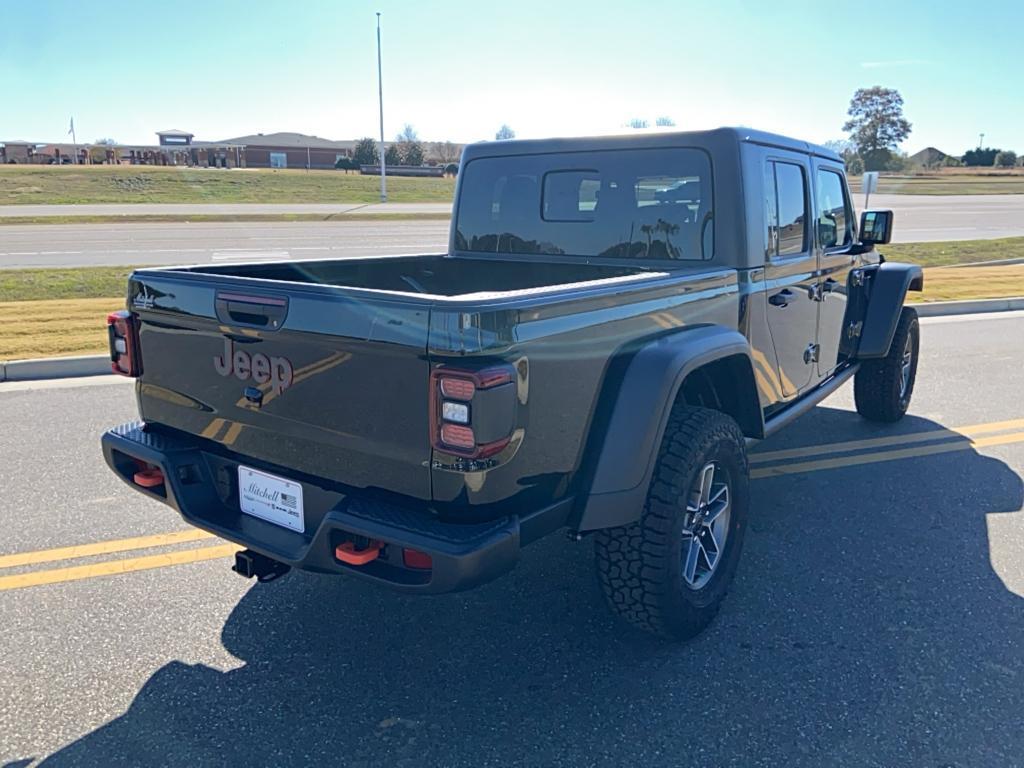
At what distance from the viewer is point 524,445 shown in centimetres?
249

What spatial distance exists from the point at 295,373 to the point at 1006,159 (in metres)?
103

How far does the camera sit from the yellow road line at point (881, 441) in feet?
17.7

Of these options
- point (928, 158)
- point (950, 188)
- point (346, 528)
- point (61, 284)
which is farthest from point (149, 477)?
point (928, 158)

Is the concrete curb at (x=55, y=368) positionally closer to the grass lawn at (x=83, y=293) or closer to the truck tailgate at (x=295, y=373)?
the grass lawn at (x=83, y=293)

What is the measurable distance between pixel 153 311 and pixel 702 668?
244 cm

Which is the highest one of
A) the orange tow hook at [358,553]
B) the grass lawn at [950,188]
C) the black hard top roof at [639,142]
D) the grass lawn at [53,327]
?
the grass lawn at [950,188]

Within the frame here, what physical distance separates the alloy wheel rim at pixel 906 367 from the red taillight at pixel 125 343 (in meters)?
5.06

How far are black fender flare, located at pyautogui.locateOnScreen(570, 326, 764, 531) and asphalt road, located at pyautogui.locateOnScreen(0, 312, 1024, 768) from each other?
66 centimetres

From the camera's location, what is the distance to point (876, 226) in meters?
5.19

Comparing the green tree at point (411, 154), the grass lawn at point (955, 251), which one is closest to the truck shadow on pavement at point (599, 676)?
the grass lawn at point (955, 251)

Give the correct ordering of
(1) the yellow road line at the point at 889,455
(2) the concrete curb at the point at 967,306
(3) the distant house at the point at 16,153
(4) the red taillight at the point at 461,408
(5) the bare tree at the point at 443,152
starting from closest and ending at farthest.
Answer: (4) the red taillight at the point at 461,408 → (1) the yellow road line at the point at 889,455 → (2) the concrete curb at the point at 967,306 → (3) the distant house at the point at 16,153 → (5) the bare tree at the point at 443,152

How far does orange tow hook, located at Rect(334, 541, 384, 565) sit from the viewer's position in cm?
252

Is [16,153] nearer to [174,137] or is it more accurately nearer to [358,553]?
[174,137]

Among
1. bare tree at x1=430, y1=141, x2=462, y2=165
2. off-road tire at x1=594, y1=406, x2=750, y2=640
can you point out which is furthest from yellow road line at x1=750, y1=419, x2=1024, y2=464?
bare tree at x1=430, y1=141, x2=462, y2=165
